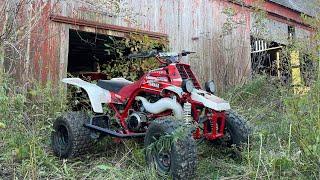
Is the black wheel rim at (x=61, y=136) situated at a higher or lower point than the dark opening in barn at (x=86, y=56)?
lower

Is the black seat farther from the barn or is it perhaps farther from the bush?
the bush

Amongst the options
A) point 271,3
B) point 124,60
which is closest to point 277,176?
point 124,60

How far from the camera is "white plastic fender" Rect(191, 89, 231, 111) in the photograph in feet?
12.8

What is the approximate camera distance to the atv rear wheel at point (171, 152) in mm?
3389

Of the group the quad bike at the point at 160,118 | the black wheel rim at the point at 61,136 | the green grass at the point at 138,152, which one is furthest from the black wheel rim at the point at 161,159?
the black wheel rim at the point at 61,136

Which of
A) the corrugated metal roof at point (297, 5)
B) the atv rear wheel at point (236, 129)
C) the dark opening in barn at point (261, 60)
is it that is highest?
the corrugated metal roof at point (297, 5)

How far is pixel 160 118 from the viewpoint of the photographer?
12.7 feet

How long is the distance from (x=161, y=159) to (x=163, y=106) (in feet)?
2.20

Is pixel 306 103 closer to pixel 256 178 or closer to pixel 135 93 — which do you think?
pixel 256 178

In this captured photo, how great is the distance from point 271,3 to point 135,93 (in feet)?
35.4

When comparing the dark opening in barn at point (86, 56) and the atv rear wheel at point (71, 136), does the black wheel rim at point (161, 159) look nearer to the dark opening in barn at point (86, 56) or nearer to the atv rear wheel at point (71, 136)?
the atv rear wheel at point (71, 136)

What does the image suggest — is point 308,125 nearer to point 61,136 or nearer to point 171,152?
point 171,152

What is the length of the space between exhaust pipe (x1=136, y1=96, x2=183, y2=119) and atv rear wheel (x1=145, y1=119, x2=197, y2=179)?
315 millimetres

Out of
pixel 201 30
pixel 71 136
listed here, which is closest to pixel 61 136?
pixel 71 136
